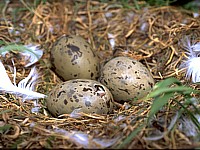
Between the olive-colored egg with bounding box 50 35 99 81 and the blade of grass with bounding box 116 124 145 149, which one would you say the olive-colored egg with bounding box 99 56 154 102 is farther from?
the blade of grass with bounding box 116 124 145 149

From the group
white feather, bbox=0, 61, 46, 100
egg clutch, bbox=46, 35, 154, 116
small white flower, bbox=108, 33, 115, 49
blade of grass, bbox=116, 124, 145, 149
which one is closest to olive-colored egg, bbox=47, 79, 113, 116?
egg clutch, bbox=46, 35, 154, 116

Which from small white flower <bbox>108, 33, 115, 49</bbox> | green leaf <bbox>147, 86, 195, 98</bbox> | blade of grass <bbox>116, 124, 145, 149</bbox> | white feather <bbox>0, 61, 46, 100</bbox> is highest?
small white flower <bbox>108, 33, 115, 49</bbox>

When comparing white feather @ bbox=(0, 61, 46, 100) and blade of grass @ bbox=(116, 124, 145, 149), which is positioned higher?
white feather @ bbox=(0, 61, 46, 100)

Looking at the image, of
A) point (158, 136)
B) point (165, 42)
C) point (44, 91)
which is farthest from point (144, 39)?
point (158, 136)

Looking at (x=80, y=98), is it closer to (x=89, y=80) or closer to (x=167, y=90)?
(x=89, y=80)

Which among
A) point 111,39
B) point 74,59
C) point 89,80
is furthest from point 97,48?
point 89,80

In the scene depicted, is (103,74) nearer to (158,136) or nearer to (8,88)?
(8,88)

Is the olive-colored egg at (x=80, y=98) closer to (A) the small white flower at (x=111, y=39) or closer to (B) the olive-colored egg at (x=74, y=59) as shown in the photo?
(B) the olive-colored egg at (x=74, y=59)
